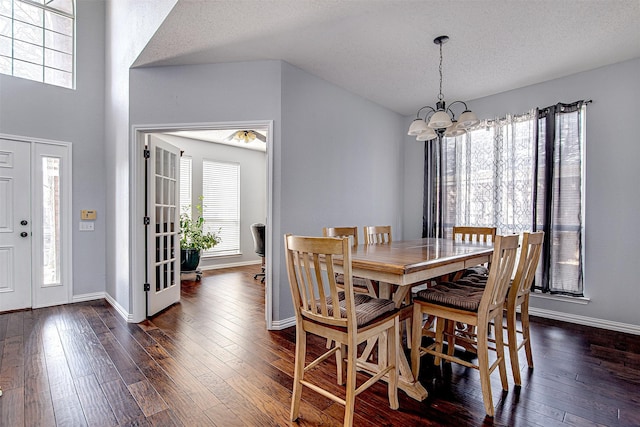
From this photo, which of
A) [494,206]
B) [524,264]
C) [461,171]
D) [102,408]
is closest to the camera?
[102,408]

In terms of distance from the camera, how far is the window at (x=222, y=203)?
6.32 meters

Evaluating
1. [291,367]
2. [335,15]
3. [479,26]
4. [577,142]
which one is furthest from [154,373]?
[577,142]

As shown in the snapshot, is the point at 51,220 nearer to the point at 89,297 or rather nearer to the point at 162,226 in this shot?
the point at 89,297

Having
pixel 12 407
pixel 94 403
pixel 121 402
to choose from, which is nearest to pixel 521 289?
pixel 121 402

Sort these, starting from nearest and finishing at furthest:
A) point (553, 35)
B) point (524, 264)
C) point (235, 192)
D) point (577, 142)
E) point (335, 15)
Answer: point (524, 264)
point (335, 15)
point (553, 35)
point (577, 142)
point (235, 192)

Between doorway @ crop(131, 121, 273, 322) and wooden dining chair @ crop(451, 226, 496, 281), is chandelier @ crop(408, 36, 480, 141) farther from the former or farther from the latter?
doorway @ crop(131, 121, 273, 322)

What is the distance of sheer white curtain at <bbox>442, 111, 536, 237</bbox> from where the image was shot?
371 centimetres

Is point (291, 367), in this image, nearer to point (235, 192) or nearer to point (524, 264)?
point (524, 264)

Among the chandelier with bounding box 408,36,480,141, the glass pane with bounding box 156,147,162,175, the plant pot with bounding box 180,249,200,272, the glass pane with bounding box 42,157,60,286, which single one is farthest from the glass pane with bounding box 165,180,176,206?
the chandelier with bounding box 408,36,480,141

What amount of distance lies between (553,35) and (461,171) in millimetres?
1839

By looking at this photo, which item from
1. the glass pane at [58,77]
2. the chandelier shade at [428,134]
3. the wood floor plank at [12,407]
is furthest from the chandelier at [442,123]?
the glass pane at [58,77]

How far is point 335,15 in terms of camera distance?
7.90 ft

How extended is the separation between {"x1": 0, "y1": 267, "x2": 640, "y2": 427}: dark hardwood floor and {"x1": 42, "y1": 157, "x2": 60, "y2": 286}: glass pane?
0.67 meters

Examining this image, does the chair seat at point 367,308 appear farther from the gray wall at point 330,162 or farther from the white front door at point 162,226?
the white front door at point 162,226
